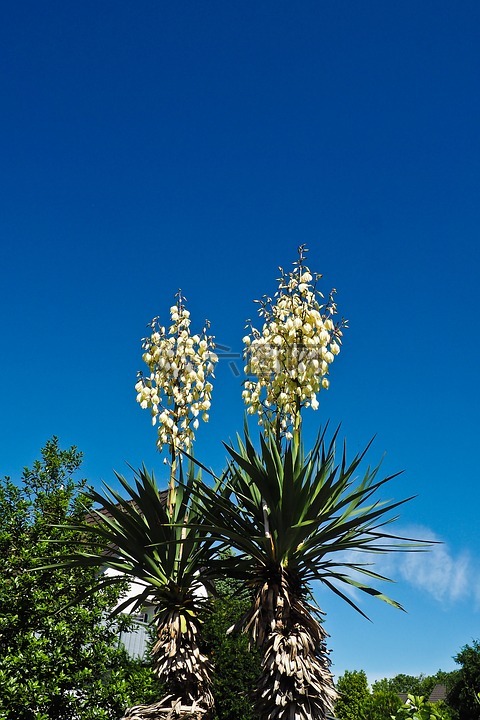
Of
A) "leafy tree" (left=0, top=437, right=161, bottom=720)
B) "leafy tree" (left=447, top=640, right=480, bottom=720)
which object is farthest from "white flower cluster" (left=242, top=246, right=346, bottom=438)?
"leafy tree" (left=447, top=640, right=480, bottom=720)

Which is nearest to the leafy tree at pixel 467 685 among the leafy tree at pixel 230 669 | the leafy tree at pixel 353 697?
the leafy tree at pixel 353 697

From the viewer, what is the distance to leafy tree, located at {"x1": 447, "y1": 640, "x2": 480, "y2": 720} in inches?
628

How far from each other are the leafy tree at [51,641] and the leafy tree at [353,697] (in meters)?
5.03

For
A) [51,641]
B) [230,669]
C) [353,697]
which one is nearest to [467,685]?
[353,697]

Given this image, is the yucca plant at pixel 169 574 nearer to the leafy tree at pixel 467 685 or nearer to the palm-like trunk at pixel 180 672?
the palm-like trunk at pixel 180 672

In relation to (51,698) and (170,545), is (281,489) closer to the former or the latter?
(170,545)

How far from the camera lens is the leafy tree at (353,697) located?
35.0 ft

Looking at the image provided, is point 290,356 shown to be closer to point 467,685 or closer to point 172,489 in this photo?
point 172,489

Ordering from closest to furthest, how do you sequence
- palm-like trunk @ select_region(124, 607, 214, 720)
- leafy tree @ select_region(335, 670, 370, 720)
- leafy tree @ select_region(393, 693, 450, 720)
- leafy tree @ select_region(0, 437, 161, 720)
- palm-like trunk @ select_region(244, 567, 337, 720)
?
leafy tree @ select_region(393, 693, 450, 720) < palm-like trunk @ select_region(244, 567, 337, 720) < palm-like trunk @ select_region(124, 607, 214, 720) < leafy tree @ select_region(0, 437, 161, 720) < leafy tree @ select_region(335, 670, 370, 720)

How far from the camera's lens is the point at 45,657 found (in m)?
6.49

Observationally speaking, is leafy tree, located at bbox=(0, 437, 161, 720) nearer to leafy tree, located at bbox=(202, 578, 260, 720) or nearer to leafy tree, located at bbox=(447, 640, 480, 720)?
leafy tree, located at bbox=(202, 578, 260, 720)

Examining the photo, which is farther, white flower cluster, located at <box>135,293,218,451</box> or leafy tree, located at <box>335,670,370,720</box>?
leafy tree, located at <box>335,670,370,720</box>

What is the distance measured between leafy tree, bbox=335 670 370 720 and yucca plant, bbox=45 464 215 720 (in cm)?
636

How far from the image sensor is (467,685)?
16.2 m
